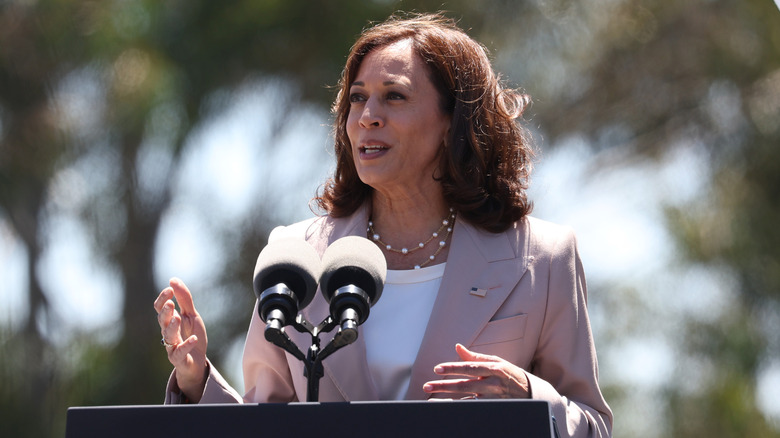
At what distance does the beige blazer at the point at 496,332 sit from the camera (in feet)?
7.07

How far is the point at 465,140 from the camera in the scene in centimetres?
250

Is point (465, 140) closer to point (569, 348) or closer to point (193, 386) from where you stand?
point (569, 348)

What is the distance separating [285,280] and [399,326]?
67cm

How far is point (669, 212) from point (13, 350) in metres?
3.62

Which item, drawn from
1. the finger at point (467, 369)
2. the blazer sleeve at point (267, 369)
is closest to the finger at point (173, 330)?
the blazer sleeve at point (267, 369)

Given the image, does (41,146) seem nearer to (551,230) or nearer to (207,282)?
(207,282)

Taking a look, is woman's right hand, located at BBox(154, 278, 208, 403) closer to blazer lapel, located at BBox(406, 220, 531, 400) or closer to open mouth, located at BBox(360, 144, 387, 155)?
blazer lapel, located at BBox(406, 220, 531, 400)

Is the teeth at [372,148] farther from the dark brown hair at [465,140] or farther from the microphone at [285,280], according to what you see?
the microphone at [285,280]

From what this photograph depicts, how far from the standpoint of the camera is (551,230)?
7.79 ft

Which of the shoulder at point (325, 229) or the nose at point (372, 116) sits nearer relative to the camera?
the nose at point (372, 116)

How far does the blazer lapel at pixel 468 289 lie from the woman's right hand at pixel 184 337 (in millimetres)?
441

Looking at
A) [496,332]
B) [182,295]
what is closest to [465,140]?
[496,332]

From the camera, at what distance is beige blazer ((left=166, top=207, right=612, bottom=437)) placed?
2.16 metres

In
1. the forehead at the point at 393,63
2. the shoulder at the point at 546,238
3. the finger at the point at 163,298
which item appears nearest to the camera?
the finger at the point at 163,298
